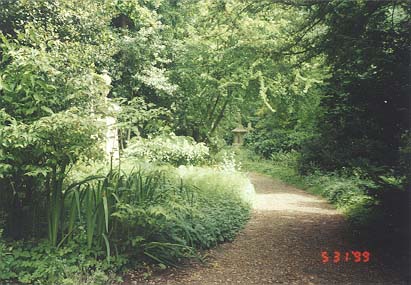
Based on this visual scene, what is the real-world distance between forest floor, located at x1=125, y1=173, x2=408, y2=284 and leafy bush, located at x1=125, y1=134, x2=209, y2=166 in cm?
417

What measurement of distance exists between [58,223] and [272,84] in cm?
962

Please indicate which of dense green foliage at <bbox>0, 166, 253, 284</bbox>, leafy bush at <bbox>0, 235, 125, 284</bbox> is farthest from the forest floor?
leafy bush at <bbox>0, 235, 125, 284</bbox>

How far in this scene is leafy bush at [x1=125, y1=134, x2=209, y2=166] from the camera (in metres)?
10.1

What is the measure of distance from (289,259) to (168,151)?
628 centimetres

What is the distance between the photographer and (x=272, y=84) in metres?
12.5

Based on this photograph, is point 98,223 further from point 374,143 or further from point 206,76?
point 206,76

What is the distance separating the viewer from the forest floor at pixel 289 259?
4156mm

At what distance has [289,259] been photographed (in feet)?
15.6
